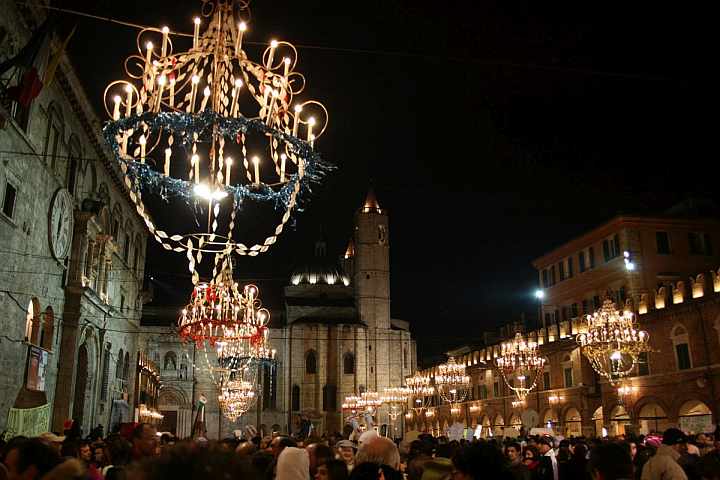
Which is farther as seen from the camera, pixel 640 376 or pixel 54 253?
pixel 640 376

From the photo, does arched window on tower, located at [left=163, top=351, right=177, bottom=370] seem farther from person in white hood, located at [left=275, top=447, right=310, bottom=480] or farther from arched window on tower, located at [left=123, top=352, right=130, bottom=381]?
person in white hood, located at [left=275, top=447, right=310, bottom=480]

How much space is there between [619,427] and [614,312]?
975 cm

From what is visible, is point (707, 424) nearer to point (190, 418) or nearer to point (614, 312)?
point (614, 312)

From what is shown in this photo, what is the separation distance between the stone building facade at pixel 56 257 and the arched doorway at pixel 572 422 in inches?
873

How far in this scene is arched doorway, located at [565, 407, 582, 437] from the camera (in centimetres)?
3186

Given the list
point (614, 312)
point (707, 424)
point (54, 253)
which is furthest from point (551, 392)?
point (54, 253)

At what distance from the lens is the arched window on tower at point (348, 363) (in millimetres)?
62188

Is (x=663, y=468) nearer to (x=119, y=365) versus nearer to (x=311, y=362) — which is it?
(x=119, y=365)

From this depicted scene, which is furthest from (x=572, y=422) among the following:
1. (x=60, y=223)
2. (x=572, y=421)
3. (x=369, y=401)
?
(x=60, y=223)

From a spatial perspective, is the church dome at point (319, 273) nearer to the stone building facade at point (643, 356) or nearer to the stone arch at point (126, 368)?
the stone building facade at point (643, 356)

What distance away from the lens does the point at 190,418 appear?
56.5 m

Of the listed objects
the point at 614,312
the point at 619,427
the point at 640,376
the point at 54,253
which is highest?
the point at 54,253

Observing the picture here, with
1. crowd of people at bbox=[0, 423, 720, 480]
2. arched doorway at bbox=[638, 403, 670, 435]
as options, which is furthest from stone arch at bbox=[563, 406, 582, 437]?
crowd of people at bbox=[0, 423, 720, 480]

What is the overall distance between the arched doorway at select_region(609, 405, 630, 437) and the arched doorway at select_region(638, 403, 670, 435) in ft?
3.28
